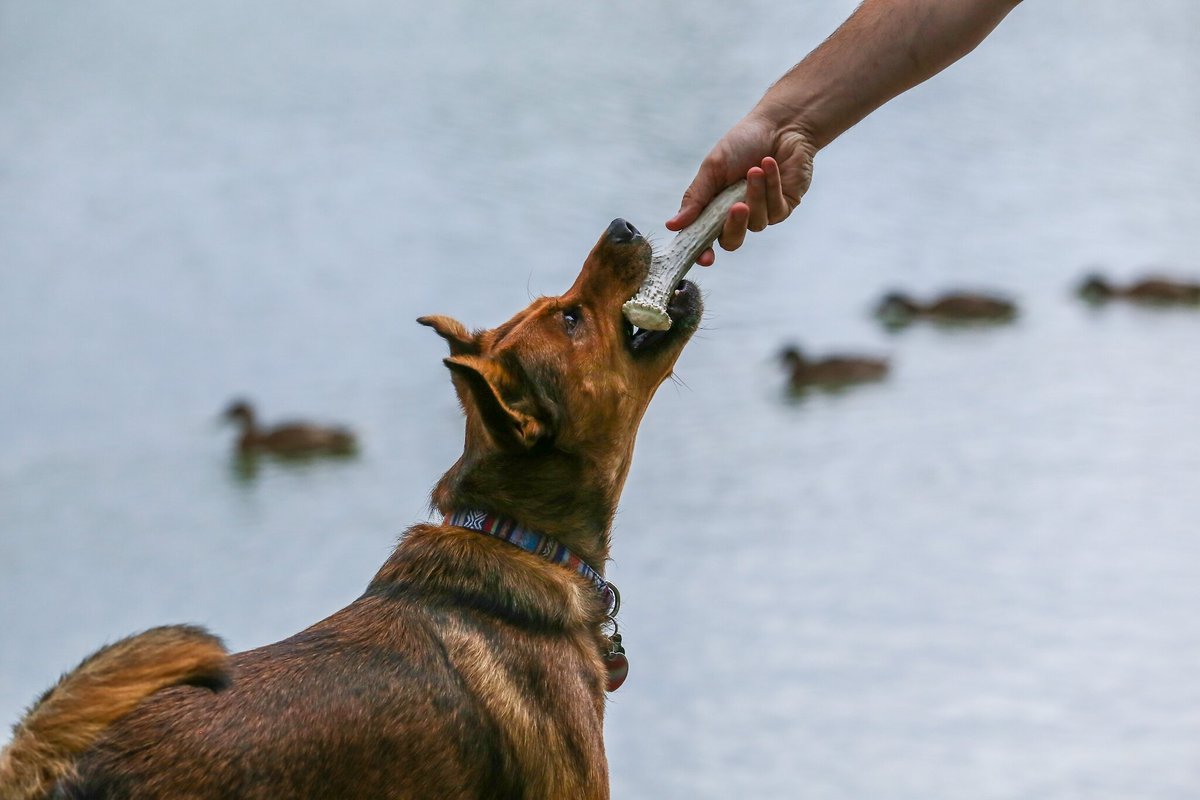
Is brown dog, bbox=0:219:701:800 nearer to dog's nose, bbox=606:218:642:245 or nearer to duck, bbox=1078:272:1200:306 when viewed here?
dog's nose, bbox=606:218:642:245

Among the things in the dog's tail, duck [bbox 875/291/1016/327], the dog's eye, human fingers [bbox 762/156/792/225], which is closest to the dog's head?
the dog's eye

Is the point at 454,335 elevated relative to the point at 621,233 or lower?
lower

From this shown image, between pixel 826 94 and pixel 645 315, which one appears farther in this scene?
pixel 826 94

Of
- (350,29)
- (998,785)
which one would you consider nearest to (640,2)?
(350,29)

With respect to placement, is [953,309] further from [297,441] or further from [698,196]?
[698,196]

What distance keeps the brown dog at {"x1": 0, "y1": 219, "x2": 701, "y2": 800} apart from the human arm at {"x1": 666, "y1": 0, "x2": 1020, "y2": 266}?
0.81ft

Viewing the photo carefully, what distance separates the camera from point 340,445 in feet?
23.4

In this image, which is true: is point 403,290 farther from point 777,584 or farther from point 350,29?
point 350,29

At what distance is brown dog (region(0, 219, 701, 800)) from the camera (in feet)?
8.17

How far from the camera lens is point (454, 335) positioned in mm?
3160

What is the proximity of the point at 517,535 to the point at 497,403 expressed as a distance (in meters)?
0.32

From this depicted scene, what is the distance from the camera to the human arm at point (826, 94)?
3240mm

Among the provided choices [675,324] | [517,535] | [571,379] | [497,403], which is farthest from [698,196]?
[517,535]

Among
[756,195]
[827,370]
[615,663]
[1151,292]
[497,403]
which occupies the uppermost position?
[1151,292]
